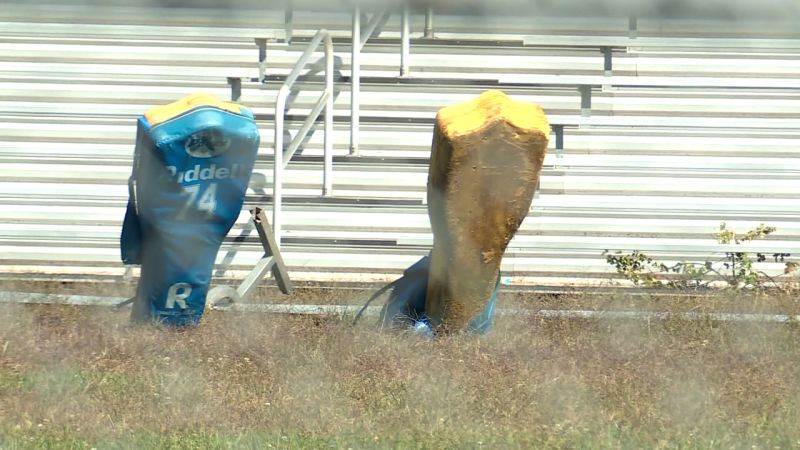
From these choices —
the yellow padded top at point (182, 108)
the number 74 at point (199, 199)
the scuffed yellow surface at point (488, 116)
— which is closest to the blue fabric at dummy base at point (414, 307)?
the scuffed yellow surface at point (488, 116)

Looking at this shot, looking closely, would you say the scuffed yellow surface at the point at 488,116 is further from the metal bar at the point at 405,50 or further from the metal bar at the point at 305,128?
the metal bar at the point at 305,128

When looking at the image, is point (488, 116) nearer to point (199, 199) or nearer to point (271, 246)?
point (199, 199)

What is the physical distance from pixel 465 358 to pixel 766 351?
3.91 ft

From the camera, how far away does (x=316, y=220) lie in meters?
7.11

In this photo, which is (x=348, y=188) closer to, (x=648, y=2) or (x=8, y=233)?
(x=8, y=233)

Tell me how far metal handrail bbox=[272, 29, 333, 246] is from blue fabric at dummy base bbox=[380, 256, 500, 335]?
1403mm

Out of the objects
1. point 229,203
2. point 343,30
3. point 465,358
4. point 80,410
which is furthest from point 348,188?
Result: point 80,410

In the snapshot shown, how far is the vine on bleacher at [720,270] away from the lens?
6438 mm

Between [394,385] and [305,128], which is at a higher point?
[305,128]

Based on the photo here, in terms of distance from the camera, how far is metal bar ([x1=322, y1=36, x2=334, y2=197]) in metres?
6.65

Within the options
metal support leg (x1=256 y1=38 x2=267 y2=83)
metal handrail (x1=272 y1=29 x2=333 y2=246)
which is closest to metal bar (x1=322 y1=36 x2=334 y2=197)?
metal handrail (x1=272 y1=29 x2=333 y2=246)

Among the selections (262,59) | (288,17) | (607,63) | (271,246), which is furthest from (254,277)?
(607,63)

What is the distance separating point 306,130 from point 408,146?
71cm

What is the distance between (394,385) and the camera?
160 inches
